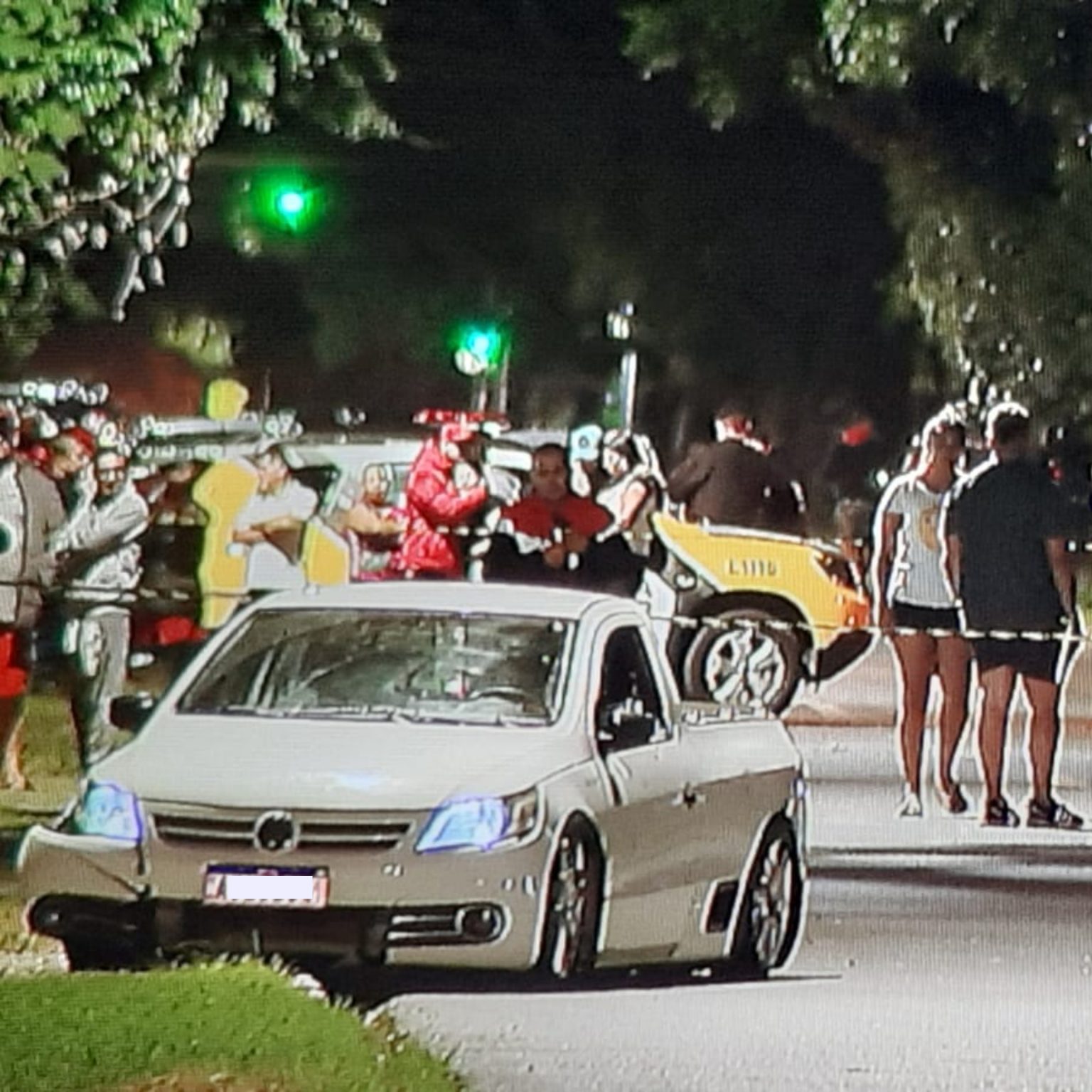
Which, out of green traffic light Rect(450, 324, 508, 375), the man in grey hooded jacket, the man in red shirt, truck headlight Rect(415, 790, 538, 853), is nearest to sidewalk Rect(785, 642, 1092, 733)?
the man in red shirt

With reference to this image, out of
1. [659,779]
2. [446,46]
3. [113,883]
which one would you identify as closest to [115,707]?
[113,883]

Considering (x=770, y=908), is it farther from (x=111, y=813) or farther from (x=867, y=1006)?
(x=111, y=813)

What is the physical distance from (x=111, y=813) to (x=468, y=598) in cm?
58

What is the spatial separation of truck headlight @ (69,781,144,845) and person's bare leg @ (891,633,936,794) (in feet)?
3.52

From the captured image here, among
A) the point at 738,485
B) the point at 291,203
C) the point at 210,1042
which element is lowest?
the point at 210,1042

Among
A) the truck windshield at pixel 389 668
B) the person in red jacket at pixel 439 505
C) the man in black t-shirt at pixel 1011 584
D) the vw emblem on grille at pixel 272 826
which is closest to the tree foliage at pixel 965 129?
the man in black t-shirt at pixel 1011 584

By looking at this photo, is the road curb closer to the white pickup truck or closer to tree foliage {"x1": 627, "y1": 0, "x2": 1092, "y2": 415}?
the white pickup truck

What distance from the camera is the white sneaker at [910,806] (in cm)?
328

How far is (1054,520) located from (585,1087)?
1038mm

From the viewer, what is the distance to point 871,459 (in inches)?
130

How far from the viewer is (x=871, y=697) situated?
3.29 metres

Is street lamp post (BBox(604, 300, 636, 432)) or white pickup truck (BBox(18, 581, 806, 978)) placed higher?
street lamp post (BBox(604, 300, 636, 432))

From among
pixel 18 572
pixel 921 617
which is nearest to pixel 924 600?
pixel 921 617

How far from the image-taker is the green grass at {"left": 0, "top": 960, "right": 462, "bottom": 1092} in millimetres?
3273
